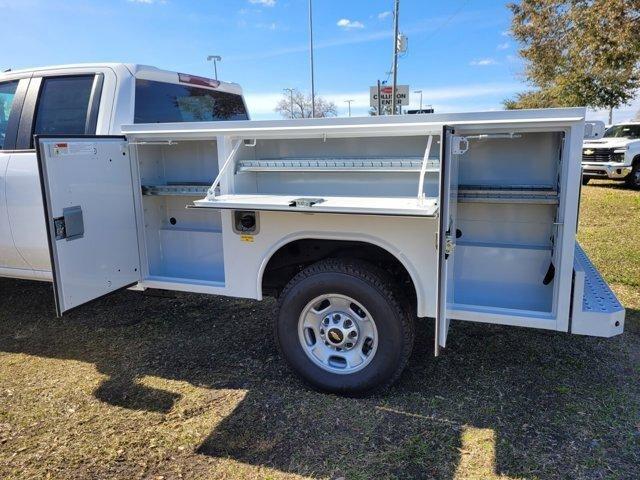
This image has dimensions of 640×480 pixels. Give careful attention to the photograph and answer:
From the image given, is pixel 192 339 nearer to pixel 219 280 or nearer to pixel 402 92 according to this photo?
pixel 219 280

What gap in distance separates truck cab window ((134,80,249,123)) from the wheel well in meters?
1.69

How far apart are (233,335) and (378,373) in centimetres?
163

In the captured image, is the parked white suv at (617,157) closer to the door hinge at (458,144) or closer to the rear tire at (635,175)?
the rear tire at (635,175)

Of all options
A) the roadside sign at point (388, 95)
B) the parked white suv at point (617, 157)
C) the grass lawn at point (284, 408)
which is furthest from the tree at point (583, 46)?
the grass lawn at point (284, 408)

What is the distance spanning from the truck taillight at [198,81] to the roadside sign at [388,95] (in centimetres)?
1671

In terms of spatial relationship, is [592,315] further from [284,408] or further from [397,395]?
[284,408]

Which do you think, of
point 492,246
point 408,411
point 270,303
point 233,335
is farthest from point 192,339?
point 492,246

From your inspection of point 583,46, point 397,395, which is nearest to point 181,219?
point 397,395

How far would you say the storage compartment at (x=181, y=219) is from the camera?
4012 millimetres

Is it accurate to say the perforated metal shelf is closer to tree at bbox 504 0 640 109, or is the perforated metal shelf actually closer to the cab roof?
the cab roof

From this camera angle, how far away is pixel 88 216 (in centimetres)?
338

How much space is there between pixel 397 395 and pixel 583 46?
44.0 ft

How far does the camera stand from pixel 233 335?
4.35 m

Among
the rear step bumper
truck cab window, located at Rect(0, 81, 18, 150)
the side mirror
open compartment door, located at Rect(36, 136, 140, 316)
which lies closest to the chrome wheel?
the rear step bumper
